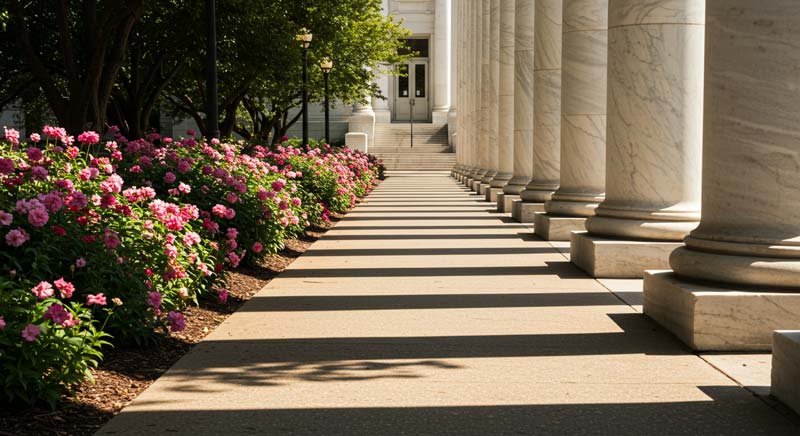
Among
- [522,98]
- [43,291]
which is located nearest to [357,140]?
[522,98]

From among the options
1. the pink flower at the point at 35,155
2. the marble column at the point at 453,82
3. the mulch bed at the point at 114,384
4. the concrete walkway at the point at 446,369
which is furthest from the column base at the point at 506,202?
the marble column at the point at 453,82

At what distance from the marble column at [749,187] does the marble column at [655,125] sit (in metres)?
3.18

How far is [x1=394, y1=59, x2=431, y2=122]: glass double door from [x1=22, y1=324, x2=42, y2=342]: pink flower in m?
71.2

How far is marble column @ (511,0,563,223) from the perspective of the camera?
1894 cm

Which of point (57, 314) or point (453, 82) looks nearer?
point (57, 314)

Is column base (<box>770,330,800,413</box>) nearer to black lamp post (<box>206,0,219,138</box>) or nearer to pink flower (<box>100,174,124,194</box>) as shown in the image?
pink flower (<box>100,174,124,194</box>)

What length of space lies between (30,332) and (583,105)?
11202 millimetres

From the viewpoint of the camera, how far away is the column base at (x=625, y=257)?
11516 mm

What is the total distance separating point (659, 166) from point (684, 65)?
117cm

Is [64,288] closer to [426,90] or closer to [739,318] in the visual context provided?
[739,318]

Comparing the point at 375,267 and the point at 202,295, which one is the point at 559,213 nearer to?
the point at 375,267

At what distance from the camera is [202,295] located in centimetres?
1031

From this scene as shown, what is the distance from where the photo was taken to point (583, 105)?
15.5 meters

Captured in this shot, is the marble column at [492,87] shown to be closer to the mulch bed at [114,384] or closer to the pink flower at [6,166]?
the mulch bed at [114,384]
